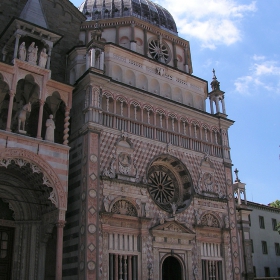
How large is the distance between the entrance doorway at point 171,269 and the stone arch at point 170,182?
2.66 meters

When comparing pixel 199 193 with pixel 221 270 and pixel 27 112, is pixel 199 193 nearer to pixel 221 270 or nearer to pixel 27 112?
pixel 221 270

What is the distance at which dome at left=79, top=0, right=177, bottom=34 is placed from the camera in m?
29.7

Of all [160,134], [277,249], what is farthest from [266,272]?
[160,134]

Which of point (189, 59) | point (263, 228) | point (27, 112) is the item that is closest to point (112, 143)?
point (27, 112)

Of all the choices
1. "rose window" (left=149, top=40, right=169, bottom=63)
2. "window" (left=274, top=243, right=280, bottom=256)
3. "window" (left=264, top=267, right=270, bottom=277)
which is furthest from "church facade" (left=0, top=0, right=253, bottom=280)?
"window" (left=274, top=243, right=280, bottom=256)

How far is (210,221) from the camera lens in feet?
75.6

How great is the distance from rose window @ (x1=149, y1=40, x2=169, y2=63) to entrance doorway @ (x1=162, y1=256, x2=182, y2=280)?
13259 millimetres

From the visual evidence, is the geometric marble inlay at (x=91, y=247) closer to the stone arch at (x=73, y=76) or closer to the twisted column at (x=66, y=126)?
the twisted column at (x=66, y=126)

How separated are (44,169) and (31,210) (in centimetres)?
281

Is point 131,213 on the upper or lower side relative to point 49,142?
lower

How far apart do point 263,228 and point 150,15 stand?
761 inches

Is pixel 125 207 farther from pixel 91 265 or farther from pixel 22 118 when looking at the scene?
pixel 22 118

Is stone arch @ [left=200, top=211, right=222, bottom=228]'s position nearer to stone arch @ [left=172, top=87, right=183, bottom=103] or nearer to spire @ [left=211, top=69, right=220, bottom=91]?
stone arch @ [left=172, top=87, right=183, bottom=103]

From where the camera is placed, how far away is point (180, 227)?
21328 mm
